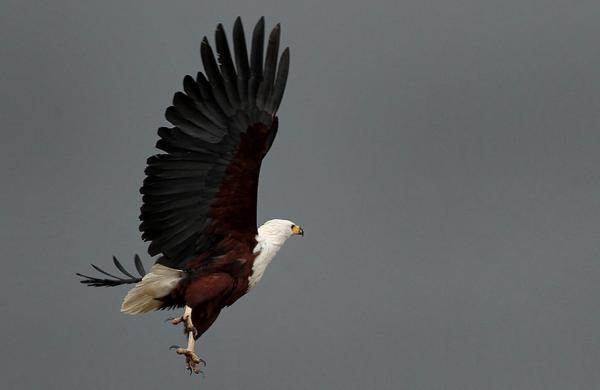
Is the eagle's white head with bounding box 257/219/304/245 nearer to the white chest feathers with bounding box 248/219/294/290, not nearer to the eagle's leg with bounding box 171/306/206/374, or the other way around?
the white chest feathers with bounding box 248/219/294/290

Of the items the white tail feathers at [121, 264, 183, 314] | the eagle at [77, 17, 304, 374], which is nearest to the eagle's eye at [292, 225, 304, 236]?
the eagle at [77, 17, 304, 374]

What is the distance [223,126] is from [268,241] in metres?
1.45

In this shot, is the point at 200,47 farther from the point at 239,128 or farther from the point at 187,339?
the point at 187,339

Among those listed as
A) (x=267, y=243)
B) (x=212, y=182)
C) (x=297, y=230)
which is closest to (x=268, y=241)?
(x=267, y=243)

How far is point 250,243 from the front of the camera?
52.4ft

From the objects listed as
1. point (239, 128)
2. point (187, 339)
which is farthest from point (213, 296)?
point (239, 128)

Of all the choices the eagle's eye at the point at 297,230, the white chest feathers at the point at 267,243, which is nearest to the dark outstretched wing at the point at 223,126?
the white chest feathers at the point at 267,243

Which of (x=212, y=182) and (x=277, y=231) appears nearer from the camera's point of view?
(x=212, y=182)

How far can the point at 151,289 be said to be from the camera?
16.0 m

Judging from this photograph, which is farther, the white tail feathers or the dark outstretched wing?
the white tail feathers

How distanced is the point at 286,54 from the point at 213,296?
242cm

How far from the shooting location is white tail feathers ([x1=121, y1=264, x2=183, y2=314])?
1588 centimetres

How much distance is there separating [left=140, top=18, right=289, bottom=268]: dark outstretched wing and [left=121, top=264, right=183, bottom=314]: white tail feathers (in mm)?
786

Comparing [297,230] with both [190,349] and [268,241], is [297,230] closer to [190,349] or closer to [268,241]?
[268,241]
